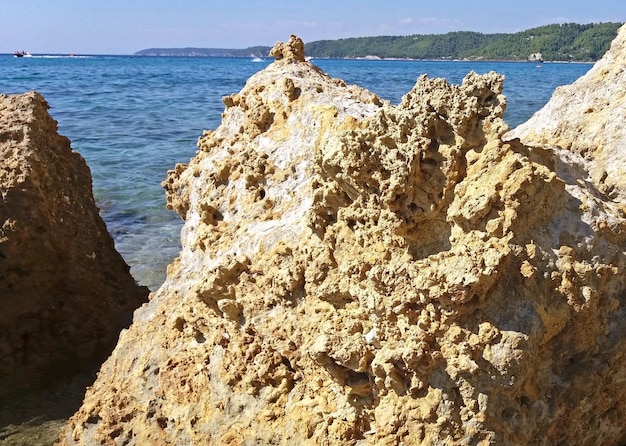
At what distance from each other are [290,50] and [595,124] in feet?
5.89

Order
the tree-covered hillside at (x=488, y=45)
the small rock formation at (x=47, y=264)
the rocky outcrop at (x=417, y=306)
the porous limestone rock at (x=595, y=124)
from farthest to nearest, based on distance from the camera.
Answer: the tree-covered hillside at (x=488, y=45) → the small rock formation at (x=47, y=264) → the porous limestone rock at (x=595, y=124) → the rocky outcrop at (x=417, y=306)

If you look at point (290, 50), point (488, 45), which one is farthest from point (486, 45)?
point (290, 50)

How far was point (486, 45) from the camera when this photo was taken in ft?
426

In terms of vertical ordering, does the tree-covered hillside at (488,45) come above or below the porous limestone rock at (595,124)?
above

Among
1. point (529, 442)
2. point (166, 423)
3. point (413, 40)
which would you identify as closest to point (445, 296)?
point (529, 442)

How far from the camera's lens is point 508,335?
2.24 m

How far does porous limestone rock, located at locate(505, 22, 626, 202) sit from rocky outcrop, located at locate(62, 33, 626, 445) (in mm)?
207

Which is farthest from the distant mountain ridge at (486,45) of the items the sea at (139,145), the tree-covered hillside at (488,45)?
the sea at (139,145)

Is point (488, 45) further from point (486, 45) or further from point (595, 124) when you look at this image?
point (595, 124)

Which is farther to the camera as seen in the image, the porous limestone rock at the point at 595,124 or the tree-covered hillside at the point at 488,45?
the tree-covered hillside at the point at 488,45

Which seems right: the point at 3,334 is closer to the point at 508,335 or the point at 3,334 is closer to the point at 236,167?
the point at 236,167

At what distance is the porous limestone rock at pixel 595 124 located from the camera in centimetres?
295

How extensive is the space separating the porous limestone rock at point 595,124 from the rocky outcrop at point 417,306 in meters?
0.21

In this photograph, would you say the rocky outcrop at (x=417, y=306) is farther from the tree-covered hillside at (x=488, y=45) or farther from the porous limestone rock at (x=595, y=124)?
the tree-covered hillside at (x=488, y=45)
